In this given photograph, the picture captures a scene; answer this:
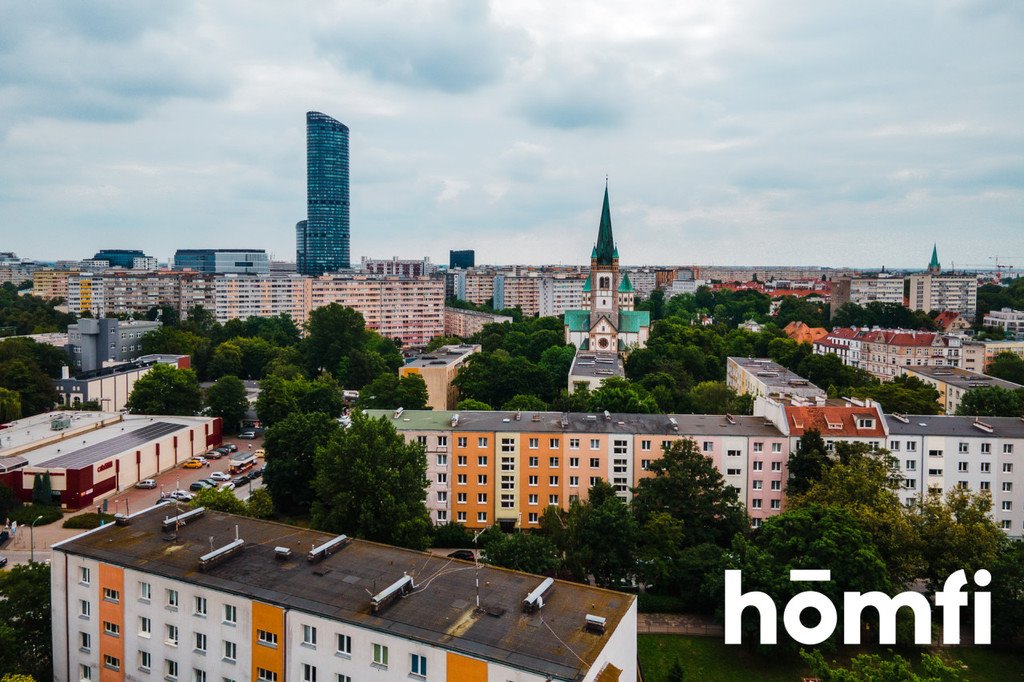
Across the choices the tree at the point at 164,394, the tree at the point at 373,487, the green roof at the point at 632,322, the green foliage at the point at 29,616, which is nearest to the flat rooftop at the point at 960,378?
the green roof at the point at 632,322

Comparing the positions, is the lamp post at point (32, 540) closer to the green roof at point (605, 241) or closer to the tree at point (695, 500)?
the tree at point (695, 500)

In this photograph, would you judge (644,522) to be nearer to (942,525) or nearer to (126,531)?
(942,525)

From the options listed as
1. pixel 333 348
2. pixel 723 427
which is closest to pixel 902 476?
pixel 723 427

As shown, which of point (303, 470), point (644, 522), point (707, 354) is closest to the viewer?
point (644, 522)

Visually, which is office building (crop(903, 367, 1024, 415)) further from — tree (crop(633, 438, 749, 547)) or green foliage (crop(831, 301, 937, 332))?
green foliage (crop(831, 301, 937, 332))

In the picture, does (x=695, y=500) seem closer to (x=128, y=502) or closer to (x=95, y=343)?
(x=128, y=502)

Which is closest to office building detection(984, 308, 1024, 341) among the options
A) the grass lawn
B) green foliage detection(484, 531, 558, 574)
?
the grass lawn
